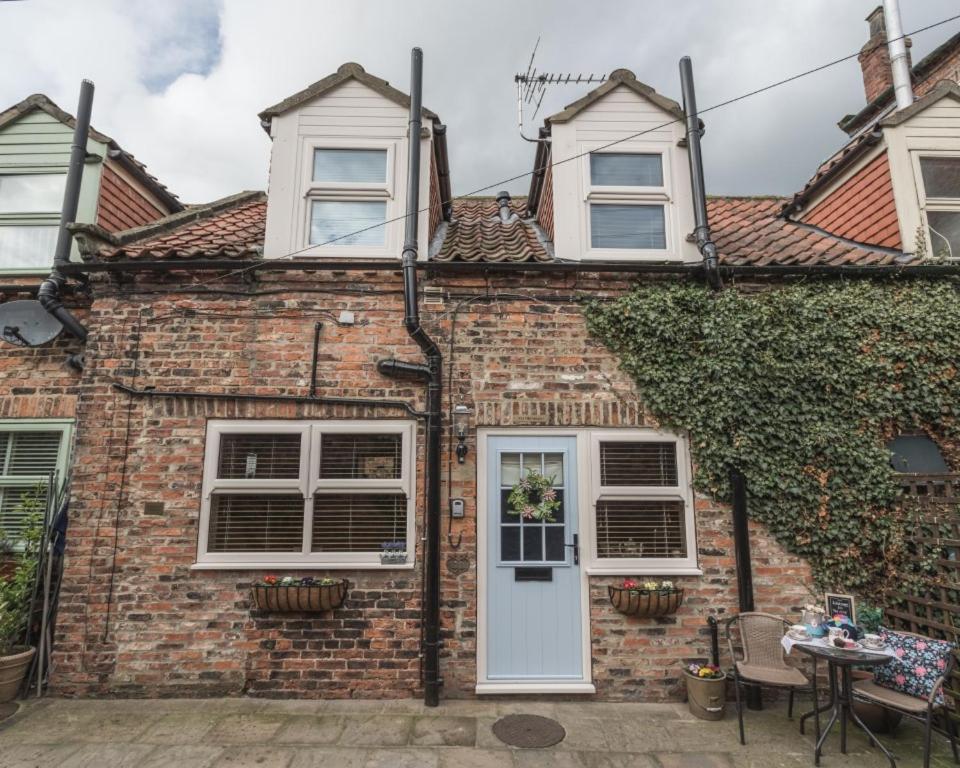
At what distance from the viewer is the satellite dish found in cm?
550

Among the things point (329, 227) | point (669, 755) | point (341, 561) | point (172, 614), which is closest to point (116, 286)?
point (329, 227)

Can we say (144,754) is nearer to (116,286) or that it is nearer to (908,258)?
(116,286)

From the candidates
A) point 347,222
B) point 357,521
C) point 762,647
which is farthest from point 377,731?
point 347,222

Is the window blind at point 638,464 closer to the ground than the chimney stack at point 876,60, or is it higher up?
closer to the ground

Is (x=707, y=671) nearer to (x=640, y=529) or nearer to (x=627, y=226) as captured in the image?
(x=640, y=529)

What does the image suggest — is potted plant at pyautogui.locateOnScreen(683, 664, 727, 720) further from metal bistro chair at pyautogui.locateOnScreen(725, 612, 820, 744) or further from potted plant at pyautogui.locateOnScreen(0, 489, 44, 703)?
potted plant at pyautogui.locateOnScreen(0, 489, 44, 703)

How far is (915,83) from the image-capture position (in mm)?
10102

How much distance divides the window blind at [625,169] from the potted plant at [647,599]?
14.1 ft

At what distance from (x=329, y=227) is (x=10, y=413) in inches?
150

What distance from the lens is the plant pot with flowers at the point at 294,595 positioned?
191 inches

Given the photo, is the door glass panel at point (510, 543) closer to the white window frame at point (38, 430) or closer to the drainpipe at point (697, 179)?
the drainpipe at point (697, 179)

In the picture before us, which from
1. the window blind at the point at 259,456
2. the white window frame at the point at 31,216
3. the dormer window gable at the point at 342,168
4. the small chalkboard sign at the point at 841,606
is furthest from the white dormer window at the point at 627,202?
the white window frame at the point at 31,216

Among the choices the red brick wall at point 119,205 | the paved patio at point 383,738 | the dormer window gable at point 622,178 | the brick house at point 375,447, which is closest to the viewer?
the paved patio at point 383,738

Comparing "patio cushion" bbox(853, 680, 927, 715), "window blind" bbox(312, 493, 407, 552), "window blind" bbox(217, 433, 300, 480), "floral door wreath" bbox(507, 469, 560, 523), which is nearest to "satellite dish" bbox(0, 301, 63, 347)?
"window blind" bbox(217, 433, 300, 480)
